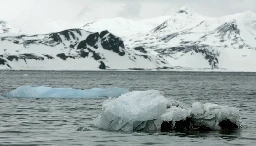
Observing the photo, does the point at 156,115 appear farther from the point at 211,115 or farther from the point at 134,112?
the point at 211,115

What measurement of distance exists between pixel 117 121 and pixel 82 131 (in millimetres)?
2130

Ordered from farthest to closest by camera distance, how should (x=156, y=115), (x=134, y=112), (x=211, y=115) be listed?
(x=211, y=115) → (x=156, y=115) → (x=134, y=112)

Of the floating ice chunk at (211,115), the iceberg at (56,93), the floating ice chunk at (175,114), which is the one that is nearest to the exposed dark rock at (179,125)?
the floating ice chunk at (211,115)

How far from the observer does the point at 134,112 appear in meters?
31.1

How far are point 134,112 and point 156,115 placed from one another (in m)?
1.36

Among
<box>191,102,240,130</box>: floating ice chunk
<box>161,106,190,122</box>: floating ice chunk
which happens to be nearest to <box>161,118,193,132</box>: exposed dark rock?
<box>191,102,240,130</box>: floating ice chunk

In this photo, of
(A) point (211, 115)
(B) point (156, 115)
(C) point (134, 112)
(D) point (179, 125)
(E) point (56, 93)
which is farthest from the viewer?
(E) point (56, 93)

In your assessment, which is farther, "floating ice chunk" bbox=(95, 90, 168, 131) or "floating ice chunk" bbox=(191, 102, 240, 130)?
"floating ice chunk" bbox=(191, 102, 240, 130)

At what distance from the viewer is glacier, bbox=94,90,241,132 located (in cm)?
3145

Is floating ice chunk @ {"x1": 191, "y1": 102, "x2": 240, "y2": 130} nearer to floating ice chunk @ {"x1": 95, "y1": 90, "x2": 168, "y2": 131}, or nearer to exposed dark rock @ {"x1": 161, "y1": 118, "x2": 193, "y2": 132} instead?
exposed dark rock @ {"x1": 161, "y1": 118, "x2": 193, "y2": 132}

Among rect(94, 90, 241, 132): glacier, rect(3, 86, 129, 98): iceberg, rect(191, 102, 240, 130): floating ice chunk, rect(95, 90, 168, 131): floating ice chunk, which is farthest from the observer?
rect(3, 86, 129, 98): iceberg

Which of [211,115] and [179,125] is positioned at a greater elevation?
[211,115]

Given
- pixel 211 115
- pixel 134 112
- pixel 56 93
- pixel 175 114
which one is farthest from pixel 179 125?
pixel 56 93

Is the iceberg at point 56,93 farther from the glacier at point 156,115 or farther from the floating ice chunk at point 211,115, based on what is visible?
the floating ice chunk at point 211,115
